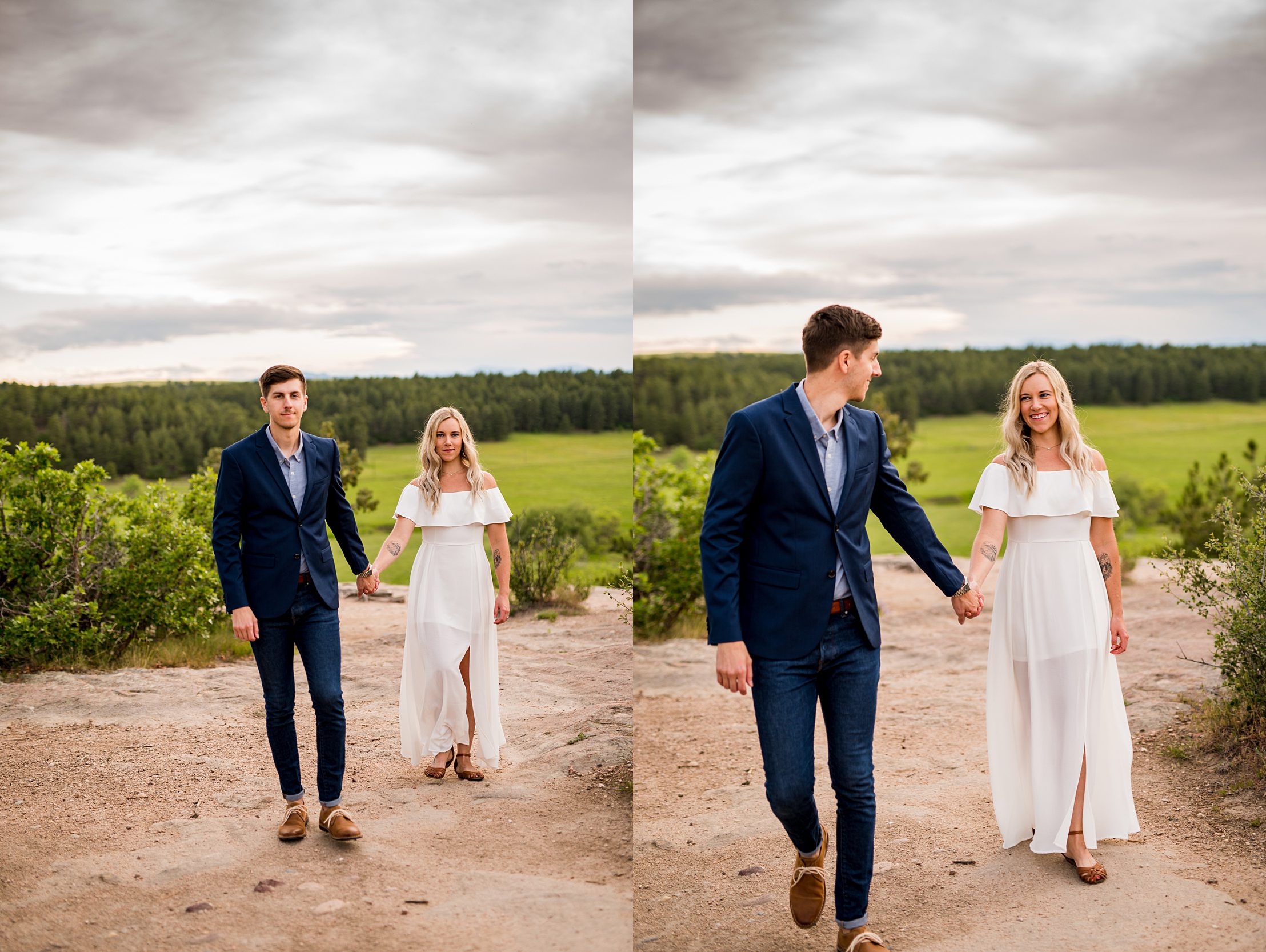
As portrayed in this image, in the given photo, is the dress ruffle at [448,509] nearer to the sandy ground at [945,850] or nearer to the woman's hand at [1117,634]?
the sandy ground at [945,850]

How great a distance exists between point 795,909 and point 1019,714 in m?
1.23

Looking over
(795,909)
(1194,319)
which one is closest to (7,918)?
(795,909)

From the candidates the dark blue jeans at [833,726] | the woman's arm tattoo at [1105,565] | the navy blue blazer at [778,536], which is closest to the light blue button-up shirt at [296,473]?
the navy blue blazer at [778,536]

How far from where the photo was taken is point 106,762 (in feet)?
17.1

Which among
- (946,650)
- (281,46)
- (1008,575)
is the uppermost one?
(281,46)

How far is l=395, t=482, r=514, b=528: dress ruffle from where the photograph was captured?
4.46 metres

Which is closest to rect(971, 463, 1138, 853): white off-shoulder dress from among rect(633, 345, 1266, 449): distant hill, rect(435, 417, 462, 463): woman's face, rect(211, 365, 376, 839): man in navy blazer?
rect(435, 417, 462, 463): woman's face

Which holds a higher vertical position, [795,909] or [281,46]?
[281,46]

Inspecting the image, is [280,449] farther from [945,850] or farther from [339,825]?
[945,850]

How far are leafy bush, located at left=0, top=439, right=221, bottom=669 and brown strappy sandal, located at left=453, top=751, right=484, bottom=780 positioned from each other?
11.3 ft

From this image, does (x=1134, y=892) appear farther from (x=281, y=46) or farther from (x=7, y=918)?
(x=281, y=46)

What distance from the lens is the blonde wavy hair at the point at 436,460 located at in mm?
4434

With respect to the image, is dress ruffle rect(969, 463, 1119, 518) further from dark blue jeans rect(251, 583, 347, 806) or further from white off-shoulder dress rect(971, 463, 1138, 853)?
dark blue jeans rect(251, 583, 347, 806)

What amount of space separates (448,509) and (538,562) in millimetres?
1951
